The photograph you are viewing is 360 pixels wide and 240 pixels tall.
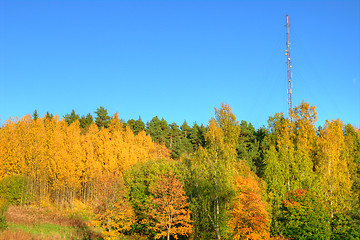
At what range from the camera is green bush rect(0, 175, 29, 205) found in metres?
40.5

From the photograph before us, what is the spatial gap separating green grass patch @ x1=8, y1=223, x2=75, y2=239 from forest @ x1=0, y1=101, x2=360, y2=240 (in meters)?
2.32

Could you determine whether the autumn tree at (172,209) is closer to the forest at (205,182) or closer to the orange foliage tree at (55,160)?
the forest at (205,182)

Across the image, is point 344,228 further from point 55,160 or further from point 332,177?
point 55,160

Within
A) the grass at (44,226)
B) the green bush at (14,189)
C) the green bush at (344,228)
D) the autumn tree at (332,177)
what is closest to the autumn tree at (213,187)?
the grass at (44,226)

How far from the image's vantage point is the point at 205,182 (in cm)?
2709

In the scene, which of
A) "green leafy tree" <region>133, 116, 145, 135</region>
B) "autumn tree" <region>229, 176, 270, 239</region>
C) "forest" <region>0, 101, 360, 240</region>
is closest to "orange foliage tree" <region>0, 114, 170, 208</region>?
"forest" <region>0, 101, 360, 240</region>

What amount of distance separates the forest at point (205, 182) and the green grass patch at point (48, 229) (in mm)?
2315

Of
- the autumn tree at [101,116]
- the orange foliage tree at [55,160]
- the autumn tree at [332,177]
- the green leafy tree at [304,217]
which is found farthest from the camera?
the autumn tree at [101,116]

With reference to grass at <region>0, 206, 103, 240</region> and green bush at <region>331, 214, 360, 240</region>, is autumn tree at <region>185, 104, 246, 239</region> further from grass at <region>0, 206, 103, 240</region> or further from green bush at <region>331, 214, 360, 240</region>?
green bush at <region>331, 214, 360, 240</region>

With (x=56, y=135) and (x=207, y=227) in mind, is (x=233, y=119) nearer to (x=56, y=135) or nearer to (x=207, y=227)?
(x=207, y=227)

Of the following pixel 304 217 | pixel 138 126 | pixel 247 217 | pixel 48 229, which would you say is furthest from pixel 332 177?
pixel 138 126

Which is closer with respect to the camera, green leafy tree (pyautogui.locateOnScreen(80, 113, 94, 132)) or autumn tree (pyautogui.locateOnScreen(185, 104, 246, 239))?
autumn tree (pyautogui.locateOnScreen(185, 104, 246, 239))

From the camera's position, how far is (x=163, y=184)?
99.8ft

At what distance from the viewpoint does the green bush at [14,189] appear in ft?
133
